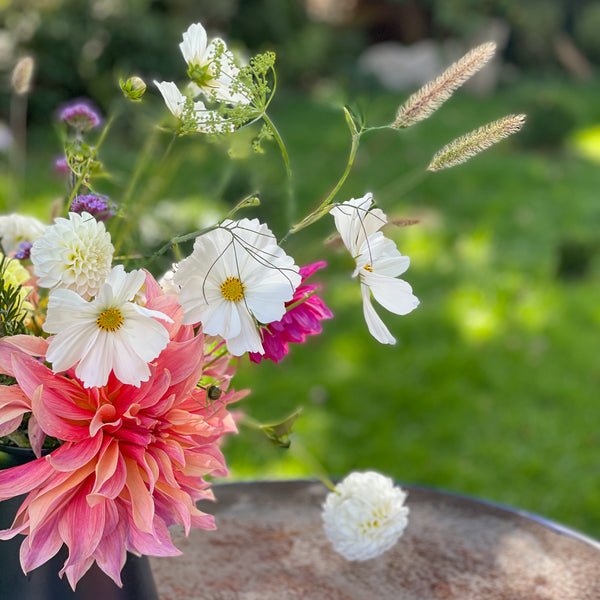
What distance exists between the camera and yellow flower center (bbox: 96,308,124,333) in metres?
0.66

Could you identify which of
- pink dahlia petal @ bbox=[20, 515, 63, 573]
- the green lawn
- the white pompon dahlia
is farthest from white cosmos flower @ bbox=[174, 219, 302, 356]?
the green lawn

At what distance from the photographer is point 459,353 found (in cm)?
320

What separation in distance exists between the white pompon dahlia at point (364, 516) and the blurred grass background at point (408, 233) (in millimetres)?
290

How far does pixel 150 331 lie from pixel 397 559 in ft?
1.97

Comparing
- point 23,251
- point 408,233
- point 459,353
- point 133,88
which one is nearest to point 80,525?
point 23,251

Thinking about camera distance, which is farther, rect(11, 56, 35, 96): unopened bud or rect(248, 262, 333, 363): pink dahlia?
rect(11, 56, 35, 96): unopened bud

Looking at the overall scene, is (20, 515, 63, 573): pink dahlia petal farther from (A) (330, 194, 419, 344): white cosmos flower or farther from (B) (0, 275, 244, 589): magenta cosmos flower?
(A) (330, 194, 419, 344): white cosmos flower

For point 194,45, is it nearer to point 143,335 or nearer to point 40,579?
point 143,335

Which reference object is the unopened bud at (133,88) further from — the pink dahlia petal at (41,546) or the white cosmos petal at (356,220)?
the pink dahlia petal at (41,546)

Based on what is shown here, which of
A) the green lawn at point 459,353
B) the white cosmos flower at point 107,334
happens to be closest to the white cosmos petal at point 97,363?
the white cosmos flower at point 107,334

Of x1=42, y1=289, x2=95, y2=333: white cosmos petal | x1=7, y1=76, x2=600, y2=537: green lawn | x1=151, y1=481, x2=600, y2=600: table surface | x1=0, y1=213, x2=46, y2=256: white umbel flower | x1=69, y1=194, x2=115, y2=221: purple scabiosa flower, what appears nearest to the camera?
x1=42, y1=289, x2=95, y2=333: white cosmos petal

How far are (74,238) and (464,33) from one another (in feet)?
25.2

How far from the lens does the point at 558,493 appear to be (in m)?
2.55

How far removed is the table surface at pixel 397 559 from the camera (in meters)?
1.03
